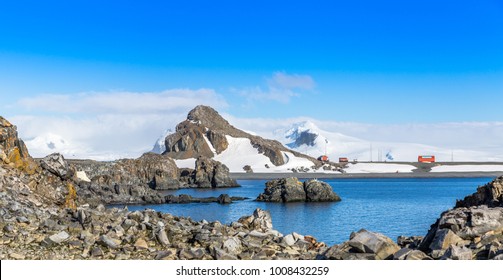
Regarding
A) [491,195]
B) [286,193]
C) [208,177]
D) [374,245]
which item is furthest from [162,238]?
[208,177]

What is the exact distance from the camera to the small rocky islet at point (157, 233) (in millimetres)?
15945

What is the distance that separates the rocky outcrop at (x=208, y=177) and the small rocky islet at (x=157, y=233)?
3861 inches

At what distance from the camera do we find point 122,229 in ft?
71.7

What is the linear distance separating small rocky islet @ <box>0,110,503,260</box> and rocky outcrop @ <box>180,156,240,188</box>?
98.1 metres

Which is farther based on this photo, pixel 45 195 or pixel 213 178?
pixel 213 178

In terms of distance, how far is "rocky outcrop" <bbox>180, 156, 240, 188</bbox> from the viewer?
132 meters

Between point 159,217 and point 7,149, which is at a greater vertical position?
point 7,149

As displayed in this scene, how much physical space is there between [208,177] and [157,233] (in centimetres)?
11298

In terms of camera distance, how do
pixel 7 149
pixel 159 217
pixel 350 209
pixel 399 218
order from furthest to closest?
pixel 350 209 → pixel 399 218 → pixel 7 149 → pixel 159 217

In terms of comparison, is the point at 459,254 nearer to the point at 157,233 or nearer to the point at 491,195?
the point at 157,233

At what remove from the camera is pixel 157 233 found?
2134cm

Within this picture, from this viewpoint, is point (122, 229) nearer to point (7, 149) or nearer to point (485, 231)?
point (7, 149)

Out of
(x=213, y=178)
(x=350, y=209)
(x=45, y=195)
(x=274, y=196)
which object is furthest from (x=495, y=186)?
(x=213, y=178)
